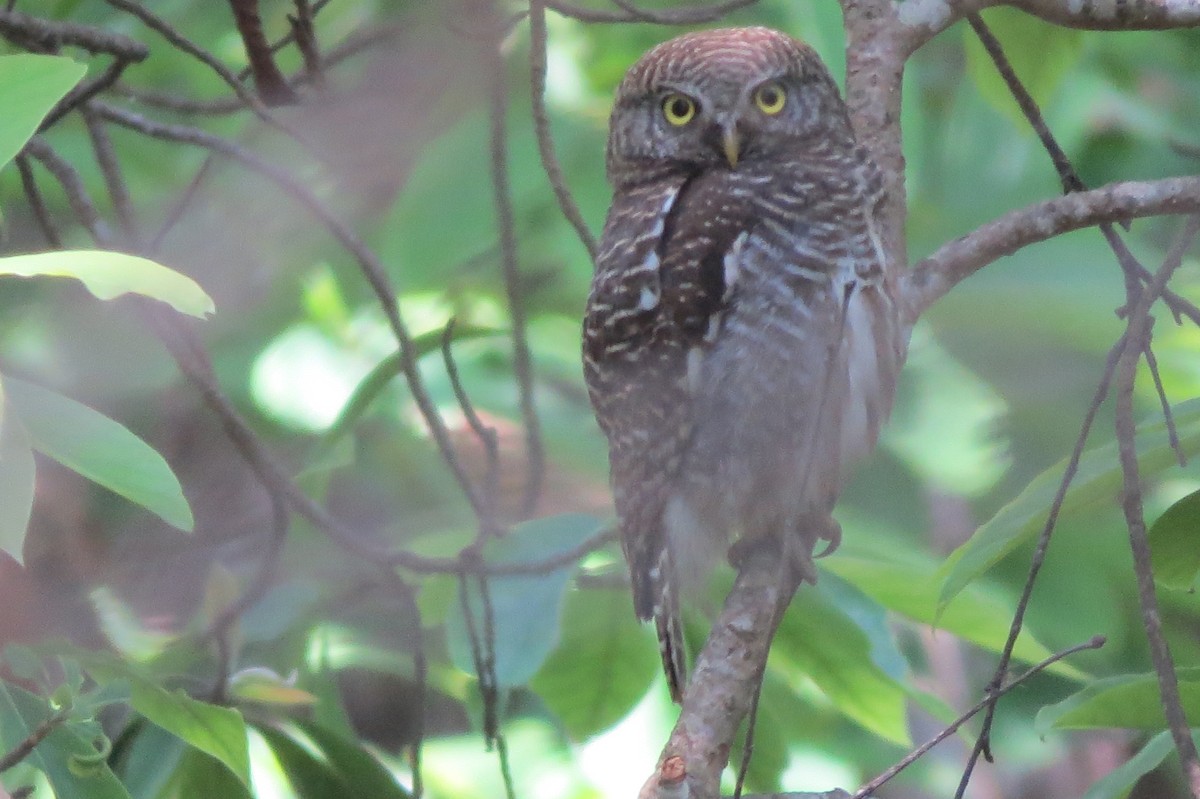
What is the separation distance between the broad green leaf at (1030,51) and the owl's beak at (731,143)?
1.30 ft

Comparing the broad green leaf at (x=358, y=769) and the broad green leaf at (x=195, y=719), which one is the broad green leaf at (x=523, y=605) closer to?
the broad green leaf at (x=358, y=769)

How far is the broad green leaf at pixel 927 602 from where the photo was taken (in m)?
1.77

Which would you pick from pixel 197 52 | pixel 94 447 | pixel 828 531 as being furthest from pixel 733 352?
pixel 94 447

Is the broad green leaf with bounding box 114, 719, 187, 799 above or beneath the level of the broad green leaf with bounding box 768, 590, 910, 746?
beneath

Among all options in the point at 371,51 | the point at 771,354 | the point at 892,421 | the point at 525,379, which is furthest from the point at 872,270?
the point at 371,51

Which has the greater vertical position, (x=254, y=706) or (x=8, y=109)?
(x=8, y=109)

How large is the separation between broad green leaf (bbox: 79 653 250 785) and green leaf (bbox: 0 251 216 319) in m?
0.69

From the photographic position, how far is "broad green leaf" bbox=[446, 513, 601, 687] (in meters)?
1.66

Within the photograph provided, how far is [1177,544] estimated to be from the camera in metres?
1.51

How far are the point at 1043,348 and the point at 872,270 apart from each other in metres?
1.04

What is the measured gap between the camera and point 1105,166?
3.80m

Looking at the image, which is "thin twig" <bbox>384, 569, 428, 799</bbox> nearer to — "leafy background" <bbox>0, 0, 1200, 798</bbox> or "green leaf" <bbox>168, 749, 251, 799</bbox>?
"leafy background" <bbox>0, 0, 1200, 798</bbox>

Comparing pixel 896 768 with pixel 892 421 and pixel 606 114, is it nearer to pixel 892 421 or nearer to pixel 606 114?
pixel 892 421

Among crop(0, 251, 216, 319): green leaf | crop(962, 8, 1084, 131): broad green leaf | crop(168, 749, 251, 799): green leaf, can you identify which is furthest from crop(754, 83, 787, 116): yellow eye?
crop(0, 251, 216, 319): green leaf
